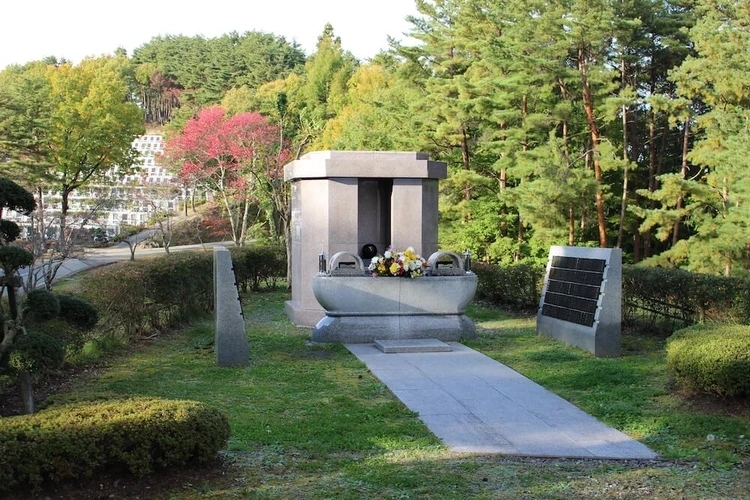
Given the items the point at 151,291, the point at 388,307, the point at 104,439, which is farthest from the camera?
the point at 151,291

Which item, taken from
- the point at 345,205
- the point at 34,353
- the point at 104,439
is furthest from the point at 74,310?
the point at 345,205

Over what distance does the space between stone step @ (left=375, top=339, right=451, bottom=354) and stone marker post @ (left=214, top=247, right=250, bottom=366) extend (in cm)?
197

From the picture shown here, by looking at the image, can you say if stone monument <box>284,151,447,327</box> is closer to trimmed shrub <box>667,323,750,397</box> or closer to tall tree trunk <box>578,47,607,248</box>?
trimmed shrub <box>667,323,750,397</box>

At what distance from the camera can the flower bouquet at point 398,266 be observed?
11.0m

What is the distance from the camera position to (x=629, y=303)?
11.8m

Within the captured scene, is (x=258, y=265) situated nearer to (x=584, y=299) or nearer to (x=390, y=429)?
(x=584, y=299)

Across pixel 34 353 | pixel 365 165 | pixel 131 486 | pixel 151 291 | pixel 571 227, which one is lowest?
pixel 131 486

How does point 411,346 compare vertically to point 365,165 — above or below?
below

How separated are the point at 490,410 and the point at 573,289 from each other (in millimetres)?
4142

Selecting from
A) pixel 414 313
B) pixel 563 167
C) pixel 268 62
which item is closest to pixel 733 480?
pixel 414 313

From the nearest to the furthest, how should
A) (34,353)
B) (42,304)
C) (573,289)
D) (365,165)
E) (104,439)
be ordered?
(104,439)
(34,353)
(42,304)
(573,289)
(365,165)

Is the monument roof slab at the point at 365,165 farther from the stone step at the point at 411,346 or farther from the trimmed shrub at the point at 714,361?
the trimmed shrub at the point at 714,361

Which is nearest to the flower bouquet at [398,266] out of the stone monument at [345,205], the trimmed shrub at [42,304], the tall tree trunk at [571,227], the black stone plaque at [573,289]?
the stone monument at [345,205]

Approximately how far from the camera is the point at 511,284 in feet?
49.8
